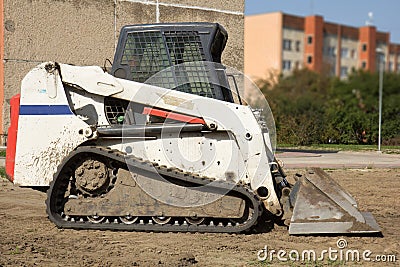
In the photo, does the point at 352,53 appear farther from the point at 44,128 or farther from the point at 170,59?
the point at 44,128

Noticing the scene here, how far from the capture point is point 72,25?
19.2 meters

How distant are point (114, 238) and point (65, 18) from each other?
13274 mm

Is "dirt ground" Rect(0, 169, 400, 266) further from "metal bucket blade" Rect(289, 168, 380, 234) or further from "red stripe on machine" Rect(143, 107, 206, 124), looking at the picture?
"red stripe on machine" Rect(143, 107, 206, 124)

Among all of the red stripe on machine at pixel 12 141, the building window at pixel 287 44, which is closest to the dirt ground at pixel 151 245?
the red stripe on machine at pixel 12 141

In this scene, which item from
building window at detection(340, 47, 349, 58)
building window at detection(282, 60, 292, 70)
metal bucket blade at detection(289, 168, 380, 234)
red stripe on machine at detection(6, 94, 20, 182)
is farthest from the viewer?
building window at detection(340, 47, 349, 58)

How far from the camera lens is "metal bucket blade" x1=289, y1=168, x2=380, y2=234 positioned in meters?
6.96

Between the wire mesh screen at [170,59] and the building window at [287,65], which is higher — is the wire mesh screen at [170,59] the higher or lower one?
the lower one

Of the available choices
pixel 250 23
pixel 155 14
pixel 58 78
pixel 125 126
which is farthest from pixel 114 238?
pixel 250 23

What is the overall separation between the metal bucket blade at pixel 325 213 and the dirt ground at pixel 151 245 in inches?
4.1

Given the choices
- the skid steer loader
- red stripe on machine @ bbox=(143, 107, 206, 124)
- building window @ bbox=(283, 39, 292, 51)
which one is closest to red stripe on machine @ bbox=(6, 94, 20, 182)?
the skid steer loader

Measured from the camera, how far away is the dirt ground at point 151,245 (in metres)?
5.98

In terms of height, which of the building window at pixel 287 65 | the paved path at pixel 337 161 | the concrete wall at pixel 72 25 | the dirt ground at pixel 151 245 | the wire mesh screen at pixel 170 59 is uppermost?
the building window at pixel 287 65

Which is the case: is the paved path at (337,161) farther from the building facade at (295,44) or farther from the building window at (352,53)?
the building window at (352,53)

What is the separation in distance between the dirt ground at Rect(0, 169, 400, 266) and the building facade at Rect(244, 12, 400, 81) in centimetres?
6465
